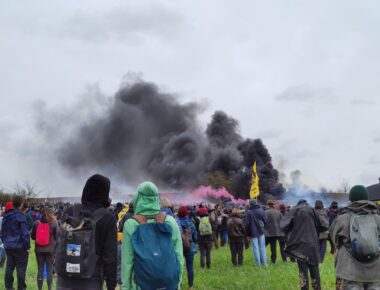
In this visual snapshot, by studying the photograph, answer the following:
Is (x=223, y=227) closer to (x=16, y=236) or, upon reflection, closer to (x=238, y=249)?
(x=238, y=249)

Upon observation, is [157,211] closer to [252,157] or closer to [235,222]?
[235,222]

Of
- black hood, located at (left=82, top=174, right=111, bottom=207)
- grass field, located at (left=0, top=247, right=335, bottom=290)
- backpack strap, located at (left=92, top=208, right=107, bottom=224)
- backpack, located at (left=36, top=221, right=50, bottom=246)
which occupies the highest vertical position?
black hood, located at (left=82, top=174, right=111, bottom=207)

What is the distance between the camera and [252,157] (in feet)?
204

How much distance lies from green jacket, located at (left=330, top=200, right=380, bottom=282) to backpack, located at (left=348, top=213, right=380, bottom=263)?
3.1 inches

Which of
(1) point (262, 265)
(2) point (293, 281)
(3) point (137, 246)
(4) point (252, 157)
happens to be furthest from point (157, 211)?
(4) point (252, 157)

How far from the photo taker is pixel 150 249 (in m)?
4.13

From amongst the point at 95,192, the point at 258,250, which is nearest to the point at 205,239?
the point at 258,250

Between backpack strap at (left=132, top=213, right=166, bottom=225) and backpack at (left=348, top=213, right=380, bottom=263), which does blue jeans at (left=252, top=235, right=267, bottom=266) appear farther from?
backpack strap at (left=132, top=213, right=166, bottom=225)

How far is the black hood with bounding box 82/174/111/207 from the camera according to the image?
452 cm

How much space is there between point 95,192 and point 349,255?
288 centimetres

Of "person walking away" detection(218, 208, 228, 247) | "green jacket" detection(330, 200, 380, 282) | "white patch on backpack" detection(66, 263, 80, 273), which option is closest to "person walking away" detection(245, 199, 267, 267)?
"person walking away" detection(218, 208, 228, 247)

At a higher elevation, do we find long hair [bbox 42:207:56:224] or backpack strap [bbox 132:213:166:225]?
long hair [bbox 42:207:56:224]

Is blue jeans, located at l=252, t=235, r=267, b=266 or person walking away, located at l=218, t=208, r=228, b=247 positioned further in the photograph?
person walking away, located at l=218, t=208, r=228, b=247

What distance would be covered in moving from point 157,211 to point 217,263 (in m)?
10.3
